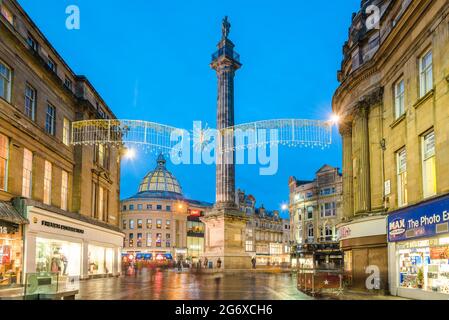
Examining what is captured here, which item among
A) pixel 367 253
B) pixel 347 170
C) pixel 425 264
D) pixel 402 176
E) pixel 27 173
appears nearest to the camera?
pixel 425 264

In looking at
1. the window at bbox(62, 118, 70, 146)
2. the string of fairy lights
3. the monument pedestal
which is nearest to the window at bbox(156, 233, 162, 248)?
the monument pedestal

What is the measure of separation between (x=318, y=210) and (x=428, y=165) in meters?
61.3

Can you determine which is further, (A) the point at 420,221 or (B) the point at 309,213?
(B) the point at 309,213

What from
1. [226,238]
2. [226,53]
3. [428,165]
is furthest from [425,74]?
[226,53]

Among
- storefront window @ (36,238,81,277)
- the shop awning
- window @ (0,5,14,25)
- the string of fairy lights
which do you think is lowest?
storefront window @ (36,238,81,277)

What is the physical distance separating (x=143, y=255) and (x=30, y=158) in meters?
96.2

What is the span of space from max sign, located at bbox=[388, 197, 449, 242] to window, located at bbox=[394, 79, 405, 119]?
4.80 m

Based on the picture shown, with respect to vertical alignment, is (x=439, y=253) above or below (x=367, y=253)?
above

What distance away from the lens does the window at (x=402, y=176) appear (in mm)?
22062

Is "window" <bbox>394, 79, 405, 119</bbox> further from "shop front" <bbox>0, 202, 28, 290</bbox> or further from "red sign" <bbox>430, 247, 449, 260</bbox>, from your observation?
"shop front" <bbox>0, 202, 28, 290</bbox>

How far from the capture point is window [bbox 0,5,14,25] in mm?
25583

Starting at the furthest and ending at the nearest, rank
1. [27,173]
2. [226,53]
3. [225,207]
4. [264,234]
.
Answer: [264,234]
[226,53]
[225,207]
[27,173]

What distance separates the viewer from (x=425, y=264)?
1889cm

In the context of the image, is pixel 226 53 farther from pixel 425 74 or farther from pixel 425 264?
pixel 425 264
